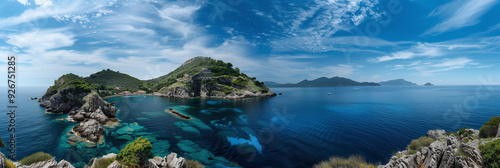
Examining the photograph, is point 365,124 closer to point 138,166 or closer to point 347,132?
point 347,132

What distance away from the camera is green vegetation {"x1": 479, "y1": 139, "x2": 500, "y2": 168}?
40.3 ft

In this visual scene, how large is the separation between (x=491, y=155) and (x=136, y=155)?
32.8 meters

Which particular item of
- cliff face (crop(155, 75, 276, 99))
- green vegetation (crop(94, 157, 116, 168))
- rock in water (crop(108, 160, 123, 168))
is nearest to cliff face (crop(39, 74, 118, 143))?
green vegetation (crop(94, 157, 116, 168))

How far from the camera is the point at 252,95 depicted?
12950 cm

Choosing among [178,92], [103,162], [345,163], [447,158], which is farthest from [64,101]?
[447,158]

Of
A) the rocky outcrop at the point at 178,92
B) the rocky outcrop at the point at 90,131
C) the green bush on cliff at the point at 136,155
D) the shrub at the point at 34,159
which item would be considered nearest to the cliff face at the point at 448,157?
the green bush on cliff at the point at 136,155

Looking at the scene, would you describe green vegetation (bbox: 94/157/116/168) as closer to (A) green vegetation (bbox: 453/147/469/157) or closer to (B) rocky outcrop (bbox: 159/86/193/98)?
(A) green vegetation (bbox: 453/147/469/157)

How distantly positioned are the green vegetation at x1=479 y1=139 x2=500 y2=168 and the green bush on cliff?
30.8 meters

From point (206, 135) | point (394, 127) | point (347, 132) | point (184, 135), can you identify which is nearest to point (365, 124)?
point (394, 127)

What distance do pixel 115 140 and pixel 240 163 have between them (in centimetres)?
2777

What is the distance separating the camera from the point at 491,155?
1265cm

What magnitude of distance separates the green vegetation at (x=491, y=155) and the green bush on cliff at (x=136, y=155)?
1212 inches

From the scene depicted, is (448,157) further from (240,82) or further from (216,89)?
(216,89)

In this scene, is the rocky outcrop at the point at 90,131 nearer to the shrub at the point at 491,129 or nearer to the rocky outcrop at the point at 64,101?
the rocky outcrop at the point at 64,101
